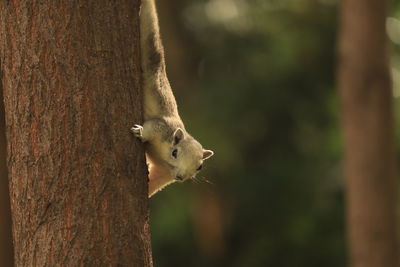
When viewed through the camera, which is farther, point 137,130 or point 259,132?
point 259,132

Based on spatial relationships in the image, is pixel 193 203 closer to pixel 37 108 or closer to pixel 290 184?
pixel 290 184

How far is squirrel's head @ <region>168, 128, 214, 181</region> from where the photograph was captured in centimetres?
470

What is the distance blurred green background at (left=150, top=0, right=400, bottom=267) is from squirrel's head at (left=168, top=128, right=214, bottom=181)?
25.4 ft

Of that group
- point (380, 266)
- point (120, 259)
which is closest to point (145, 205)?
point (120, 259)

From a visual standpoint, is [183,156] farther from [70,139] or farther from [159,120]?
[70,139]

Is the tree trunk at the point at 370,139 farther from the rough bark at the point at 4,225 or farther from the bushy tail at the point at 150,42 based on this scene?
the rough bark at the point at 4,225

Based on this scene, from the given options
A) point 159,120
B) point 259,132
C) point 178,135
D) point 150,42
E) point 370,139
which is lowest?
point 259,132

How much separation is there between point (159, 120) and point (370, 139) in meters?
2.82

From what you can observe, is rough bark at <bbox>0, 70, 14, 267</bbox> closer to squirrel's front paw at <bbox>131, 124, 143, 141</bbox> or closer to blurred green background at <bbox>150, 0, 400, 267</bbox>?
blurred green background at <bbox>150, 0, 400, 267</bbox>

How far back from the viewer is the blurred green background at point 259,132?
42.9ft

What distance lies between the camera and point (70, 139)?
3.49m

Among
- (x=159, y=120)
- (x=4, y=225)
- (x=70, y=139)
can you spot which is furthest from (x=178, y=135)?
(x=4, y=225)

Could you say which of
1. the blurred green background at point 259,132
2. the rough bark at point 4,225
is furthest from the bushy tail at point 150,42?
the blurred green background at point 259,132

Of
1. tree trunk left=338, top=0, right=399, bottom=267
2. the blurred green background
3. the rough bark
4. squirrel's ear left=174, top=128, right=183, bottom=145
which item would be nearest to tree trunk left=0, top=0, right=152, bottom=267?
squirrel's ear left=174, top=128, right=183, bottom=145
